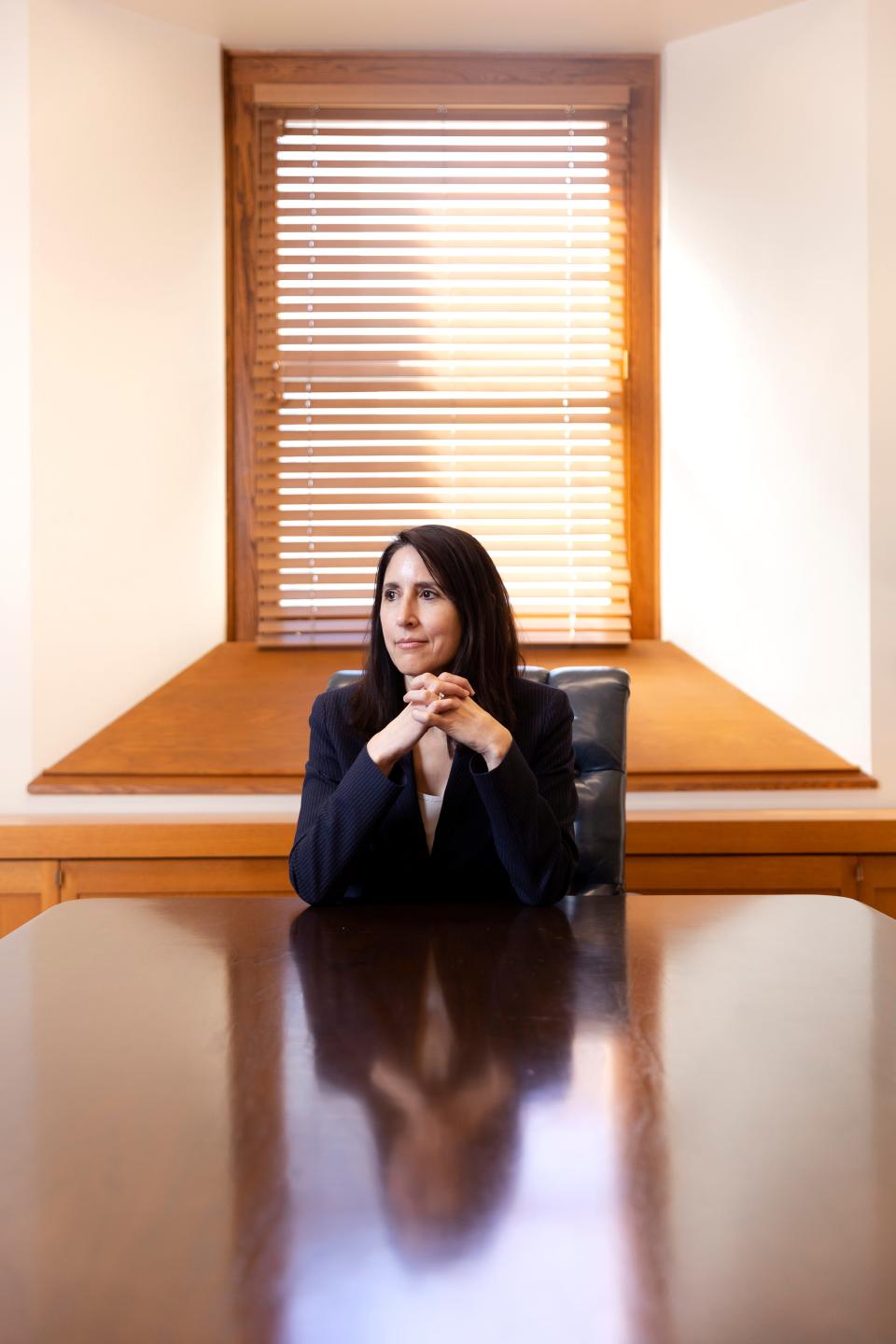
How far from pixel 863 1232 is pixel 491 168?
335 centimetres

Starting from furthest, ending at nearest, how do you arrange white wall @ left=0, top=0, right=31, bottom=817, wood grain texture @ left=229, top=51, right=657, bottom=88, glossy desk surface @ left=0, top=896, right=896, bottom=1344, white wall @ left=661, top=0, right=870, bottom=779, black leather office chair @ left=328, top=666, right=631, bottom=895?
wood grain texture @ left=229, top=51, right=657, bottom=88, white wall @ left=661, top=0, right=870, bottom=779, white wall @ left=0, top=0, right=31, bottom=817, black leather office chair @ left=328, top=666, right=631, bottom=895, glossy desk surface @ left=0, top=896, right=896, bottom=1344

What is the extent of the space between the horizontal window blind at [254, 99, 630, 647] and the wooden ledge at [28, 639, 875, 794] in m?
0.15

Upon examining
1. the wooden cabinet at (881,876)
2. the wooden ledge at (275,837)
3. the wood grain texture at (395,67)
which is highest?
the wood grain texture at (395,67)

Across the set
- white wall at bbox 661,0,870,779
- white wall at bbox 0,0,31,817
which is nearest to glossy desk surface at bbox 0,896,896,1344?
white wall at bbox 0,0,31,817

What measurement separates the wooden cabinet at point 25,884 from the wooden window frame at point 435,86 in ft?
3.57

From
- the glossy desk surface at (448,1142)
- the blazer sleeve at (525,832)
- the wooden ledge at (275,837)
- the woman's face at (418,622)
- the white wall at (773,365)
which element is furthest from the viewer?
the white wall at (773,365)

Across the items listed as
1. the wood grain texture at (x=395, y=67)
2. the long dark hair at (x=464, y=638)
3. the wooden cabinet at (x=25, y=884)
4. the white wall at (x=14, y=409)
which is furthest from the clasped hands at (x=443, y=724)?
the wood grain texture at (x=395, y=67)

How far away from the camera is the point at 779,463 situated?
3.11 metres

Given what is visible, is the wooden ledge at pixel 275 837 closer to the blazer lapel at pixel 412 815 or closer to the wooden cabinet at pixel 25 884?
the wooden cabinet at pixel 25 884

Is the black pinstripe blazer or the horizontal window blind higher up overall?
the horizontal window blind

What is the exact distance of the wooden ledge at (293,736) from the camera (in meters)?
2.83

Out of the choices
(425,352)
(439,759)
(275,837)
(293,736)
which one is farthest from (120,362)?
(439,759)

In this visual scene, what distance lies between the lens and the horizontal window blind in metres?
3.37

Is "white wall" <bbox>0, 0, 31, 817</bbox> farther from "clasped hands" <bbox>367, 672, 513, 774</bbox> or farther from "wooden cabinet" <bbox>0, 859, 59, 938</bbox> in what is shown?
"clasped hands" <bbox>367, 672, 513, 774</bbox>
